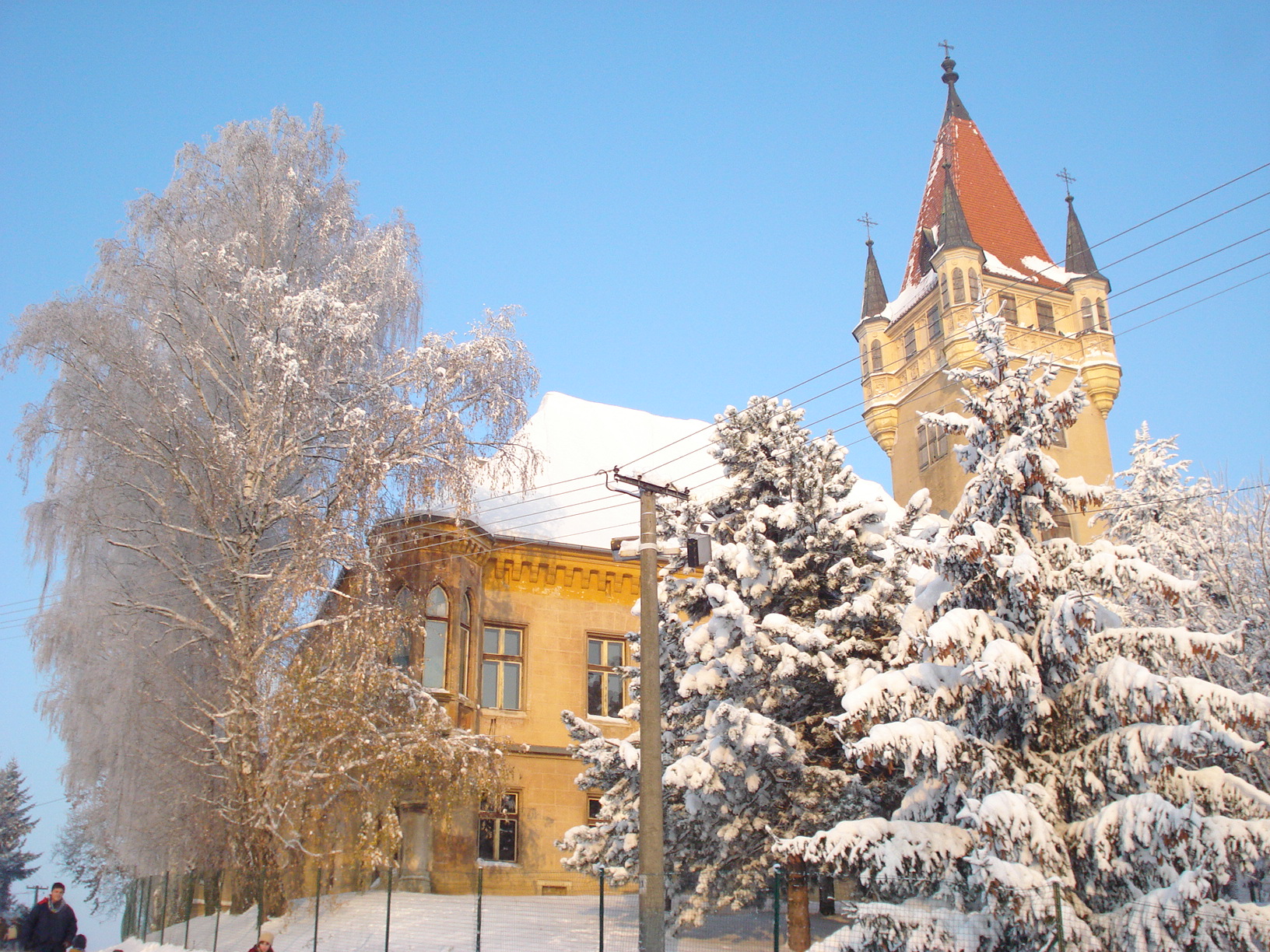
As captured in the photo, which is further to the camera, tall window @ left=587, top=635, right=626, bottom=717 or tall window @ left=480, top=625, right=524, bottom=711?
tall window @ left=587, top=635, right=626, bottom=717

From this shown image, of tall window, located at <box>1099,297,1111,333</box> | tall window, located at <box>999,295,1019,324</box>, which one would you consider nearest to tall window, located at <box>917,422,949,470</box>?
tall window, located at <box>999,295,1019,324</box>

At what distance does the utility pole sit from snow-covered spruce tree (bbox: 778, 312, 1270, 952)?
60.6 inches

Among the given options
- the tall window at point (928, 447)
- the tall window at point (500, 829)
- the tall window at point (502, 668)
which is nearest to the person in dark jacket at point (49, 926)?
the tall window at point (500, 829)

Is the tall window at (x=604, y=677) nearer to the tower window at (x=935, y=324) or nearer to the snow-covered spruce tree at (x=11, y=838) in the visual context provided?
the tower window at (x=935, y=324)

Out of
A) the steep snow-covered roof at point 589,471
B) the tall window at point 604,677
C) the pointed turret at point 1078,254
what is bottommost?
the tall window at point 604,677

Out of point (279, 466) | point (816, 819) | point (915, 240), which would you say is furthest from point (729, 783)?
point (915, 240)

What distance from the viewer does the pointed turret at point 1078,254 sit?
46306 millimetres

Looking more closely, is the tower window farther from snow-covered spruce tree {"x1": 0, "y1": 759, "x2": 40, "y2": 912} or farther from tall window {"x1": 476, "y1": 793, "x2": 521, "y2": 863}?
snow-covered spruce tree {"x1": 0, "y1": 759, "x2": 40, "y2": 912}

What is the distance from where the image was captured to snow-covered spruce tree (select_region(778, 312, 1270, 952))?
968cm

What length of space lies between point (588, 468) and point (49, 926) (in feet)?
65.7

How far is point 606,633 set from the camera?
85.9 ft

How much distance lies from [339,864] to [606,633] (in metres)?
8.09

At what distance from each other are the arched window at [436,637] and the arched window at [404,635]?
1.44 feet

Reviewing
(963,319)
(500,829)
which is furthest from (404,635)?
(963,319)
